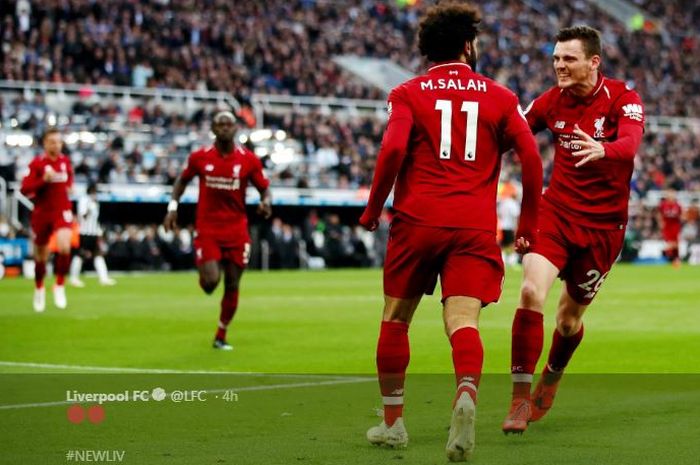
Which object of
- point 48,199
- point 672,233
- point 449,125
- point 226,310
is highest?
point 449,125

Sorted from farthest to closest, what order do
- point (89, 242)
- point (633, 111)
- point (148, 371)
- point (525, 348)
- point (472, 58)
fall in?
point (89, 242) → point (148, 371) → point (633, 111) → point (525, 348) → point (472, 58)

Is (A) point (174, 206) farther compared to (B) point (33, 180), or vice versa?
(B) point (33, 180)

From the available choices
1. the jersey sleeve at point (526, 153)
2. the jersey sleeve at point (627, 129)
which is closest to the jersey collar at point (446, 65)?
the jersey sleeve at point (526, 153)

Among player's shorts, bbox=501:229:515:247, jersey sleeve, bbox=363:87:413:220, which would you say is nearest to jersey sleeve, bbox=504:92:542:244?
jersey sleeve, bbox=363:87:413:220

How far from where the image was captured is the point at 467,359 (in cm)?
653

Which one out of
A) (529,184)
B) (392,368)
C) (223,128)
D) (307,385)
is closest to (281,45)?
(223,128)

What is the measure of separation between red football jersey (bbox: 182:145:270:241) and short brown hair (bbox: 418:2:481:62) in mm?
7152

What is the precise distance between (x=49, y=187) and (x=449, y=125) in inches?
527

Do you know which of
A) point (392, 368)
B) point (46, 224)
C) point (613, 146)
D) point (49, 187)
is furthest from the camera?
point (49, 187)

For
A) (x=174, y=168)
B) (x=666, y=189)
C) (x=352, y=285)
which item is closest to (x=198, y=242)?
(x=352, y=285)

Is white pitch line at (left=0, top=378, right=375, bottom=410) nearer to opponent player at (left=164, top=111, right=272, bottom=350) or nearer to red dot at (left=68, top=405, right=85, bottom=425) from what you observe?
red dot at (left=68, top=405, right=85, bottom=425)

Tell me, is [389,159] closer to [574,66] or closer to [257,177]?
[574,66]

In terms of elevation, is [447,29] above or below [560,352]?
above

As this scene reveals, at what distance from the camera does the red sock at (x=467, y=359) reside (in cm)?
640
